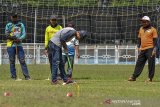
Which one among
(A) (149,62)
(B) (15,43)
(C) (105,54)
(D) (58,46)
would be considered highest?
(D) (58,46)

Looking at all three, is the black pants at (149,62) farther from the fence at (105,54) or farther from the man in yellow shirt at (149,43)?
the fence at (105,54)

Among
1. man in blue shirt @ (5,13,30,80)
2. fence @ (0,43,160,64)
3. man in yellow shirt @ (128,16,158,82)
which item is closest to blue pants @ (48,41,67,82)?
man in blue shirt @ (5,13,30,80)

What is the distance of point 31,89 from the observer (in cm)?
1112

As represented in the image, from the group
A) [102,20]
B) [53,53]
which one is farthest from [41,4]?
[53,53]

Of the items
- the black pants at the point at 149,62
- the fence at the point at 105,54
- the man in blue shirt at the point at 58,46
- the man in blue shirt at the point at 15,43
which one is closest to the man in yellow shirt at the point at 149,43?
the black pants at the point at 149,62

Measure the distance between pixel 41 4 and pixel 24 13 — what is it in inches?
158

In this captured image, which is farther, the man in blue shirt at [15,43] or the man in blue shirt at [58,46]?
the man in blue shirt at [15,43]

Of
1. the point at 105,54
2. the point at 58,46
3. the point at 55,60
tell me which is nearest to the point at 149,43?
the point at 58,46

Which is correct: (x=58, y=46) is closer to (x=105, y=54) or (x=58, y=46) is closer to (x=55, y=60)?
(x=55, y=60)

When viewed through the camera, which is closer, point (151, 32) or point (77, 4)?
point (151, 32)

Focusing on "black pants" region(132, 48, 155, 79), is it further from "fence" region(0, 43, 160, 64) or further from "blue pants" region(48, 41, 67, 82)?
"fence" region(0, 43, 160, 64)

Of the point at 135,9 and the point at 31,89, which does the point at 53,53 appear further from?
the point at 135,9

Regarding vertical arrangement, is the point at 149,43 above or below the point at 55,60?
above

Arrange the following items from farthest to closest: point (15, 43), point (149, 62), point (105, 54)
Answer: point (105, 54) → point (15, 43) → point (149, 62)
